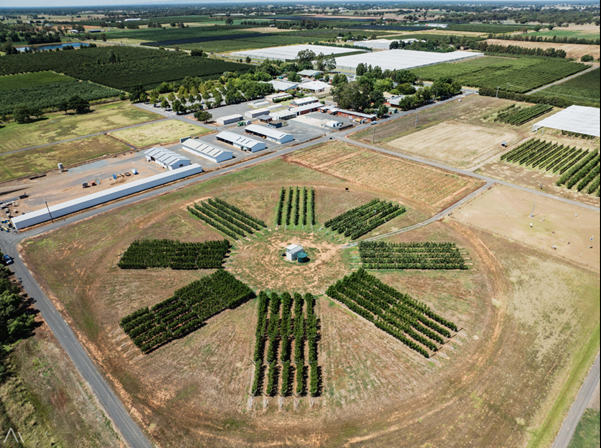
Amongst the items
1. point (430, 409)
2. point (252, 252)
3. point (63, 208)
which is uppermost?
point (63, 208)

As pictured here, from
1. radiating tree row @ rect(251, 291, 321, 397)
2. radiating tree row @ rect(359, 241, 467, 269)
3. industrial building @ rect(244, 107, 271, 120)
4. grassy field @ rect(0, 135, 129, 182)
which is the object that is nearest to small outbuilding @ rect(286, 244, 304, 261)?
radiating tree row @ rect(251, 291, 321, 397)

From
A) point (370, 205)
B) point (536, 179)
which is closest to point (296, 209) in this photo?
point (370, 205)

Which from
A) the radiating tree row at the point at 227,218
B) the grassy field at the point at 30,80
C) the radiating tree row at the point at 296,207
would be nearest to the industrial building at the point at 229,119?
A: the radiating tree row at the point at 296,207

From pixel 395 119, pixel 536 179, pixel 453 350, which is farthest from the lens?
pixel 395 119

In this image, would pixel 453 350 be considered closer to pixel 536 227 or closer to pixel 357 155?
pixel 536 227

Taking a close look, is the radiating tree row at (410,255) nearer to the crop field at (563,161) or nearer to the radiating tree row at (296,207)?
the radiating tree row at (296,207)

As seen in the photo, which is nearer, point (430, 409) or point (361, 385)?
point (430, 409)

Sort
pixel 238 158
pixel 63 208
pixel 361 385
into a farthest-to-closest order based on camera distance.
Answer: pixel 238 158 → pixel 63 208 → pixel 361 385
